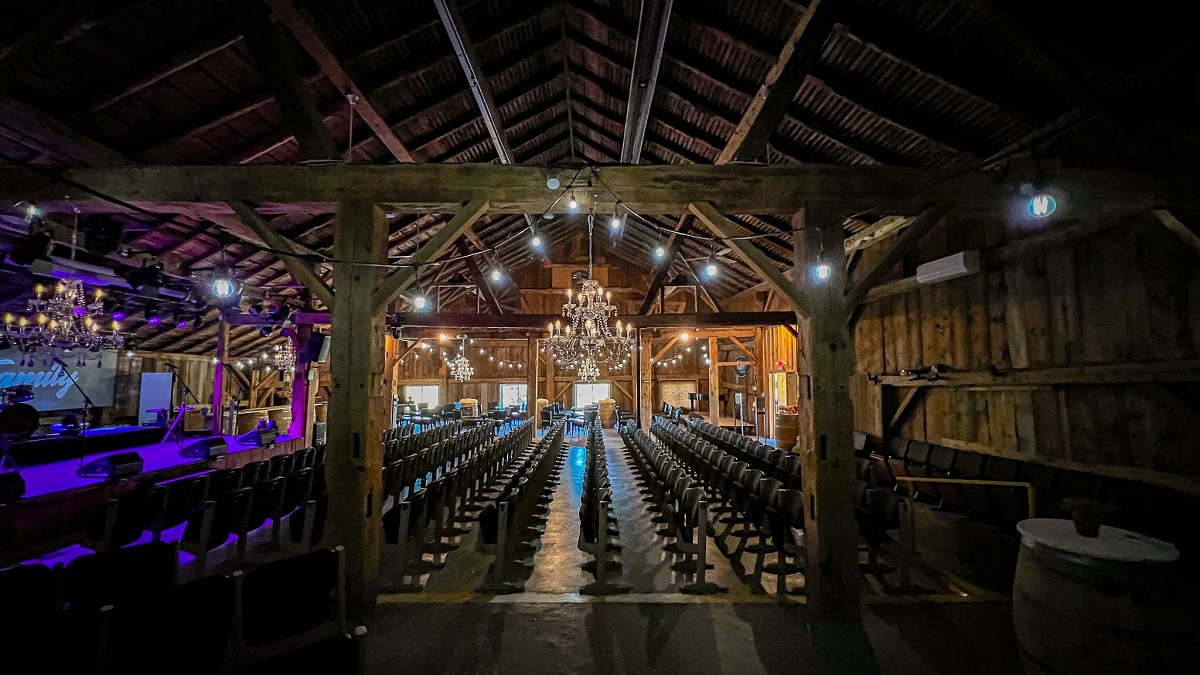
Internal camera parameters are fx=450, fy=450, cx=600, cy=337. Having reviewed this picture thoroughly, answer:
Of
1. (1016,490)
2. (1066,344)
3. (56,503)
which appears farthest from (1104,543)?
(56,503)

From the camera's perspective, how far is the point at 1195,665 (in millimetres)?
2006

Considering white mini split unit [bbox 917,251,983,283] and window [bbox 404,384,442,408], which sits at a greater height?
white mini split unit [bbox 917,251,983,283]

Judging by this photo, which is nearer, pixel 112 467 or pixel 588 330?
pixel 112 467

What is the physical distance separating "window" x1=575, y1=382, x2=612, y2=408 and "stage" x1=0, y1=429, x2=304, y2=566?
574 inches

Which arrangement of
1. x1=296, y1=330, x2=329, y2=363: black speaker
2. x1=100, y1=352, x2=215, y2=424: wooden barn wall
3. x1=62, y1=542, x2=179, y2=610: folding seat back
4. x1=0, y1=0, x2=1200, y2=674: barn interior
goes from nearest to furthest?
x1=62, y1=542, x2=179, y2=610: folding seat back, x1=0, y1=0, x2=1200, y2=674: barn interior, x1=296, y1=330, x2=329, y2=363: black speaker, x1=100, y1=352, x2=215, y2=424: wooden barn wall

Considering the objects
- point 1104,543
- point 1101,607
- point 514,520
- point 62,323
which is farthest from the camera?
point 62,323

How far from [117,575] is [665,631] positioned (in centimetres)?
329

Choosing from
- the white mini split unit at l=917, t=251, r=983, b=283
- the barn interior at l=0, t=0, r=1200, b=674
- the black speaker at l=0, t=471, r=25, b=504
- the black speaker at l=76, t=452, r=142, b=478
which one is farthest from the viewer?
the white mini split unit at l=917, t=251, r=983, b=283

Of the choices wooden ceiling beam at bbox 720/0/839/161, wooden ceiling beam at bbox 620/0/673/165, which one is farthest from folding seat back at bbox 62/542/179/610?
wooden ceiling beam at bbox 720/0/839/161

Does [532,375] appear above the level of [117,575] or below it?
above

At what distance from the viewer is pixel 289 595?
2400 mm

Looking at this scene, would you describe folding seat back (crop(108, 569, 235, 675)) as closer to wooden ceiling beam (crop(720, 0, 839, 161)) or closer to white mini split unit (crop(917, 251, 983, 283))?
wooden ceiling beam (crop(720, 0, 839, 161))

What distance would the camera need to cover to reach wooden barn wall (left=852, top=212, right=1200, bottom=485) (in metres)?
4.26

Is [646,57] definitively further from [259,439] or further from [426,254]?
[259,439]
